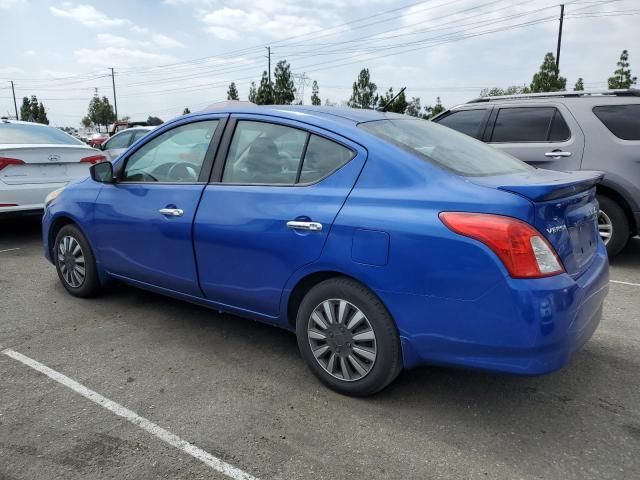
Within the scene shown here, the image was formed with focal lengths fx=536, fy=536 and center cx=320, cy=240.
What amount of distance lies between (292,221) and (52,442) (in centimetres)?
161

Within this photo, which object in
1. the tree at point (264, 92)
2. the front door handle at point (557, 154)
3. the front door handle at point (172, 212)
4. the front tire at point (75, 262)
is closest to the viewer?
the front door handle at point (172, 212)

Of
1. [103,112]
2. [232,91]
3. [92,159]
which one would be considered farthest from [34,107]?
[92,159]

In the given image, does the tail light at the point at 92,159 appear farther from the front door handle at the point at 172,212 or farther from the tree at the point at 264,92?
the tree at the point at 264,92

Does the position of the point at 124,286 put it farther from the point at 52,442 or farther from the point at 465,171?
the point at 465,171

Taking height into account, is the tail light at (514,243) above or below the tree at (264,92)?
below

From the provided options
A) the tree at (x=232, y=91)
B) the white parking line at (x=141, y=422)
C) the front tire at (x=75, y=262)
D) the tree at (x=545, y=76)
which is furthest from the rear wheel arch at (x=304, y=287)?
the tree at (x=232, y=91)

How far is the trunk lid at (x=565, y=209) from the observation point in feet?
8.06

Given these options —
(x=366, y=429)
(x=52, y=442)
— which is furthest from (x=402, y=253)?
(x=52, y=442)

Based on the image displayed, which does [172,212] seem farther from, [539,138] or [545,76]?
[545,76]

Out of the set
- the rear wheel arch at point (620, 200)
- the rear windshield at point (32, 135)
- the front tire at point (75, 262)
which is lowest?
the front tire at point (75, 262)

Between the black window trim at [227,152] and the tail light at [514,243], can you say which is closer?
the tail light at [514,243]

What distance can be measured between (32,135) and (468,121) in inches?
226

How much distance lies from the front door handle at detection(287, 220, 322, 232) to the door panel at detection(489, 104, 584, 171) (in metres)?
4.21

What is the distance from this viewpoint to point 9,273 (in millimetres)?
5508
